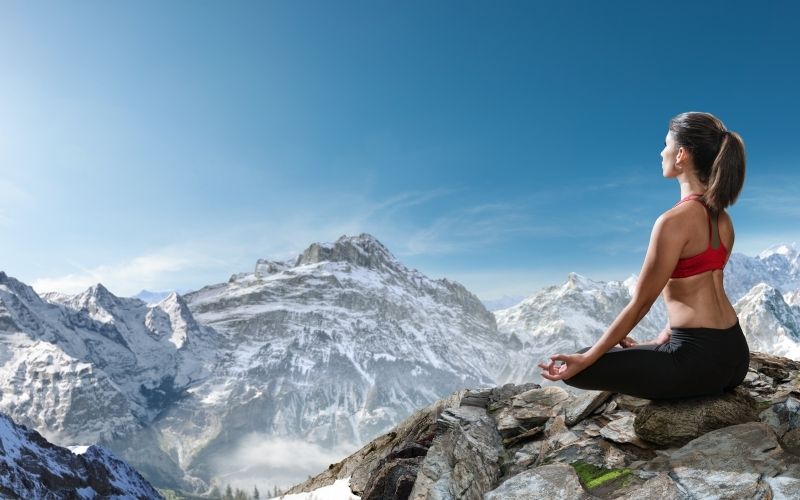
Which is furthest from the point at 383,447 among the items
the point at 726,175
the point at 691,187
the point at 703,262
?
the point at 726,175

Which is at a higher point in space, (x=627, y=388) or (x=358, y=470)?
(x=627, y=388)

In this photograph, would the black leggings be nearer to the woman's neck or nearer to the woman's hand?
the woman's hand

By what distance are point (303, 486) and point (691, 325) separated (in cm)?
1323

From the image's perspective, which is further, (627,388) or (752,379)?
(752,379)

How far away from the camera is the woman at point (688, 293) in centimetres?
585

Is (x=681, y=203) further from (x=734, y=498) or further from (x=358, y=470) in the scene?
(x=358, y=470)

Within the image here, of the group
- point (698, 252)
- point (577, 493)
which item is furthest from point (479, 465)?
point (698, 252)

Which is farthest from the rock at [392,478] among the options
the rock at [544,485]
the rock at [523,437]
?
the rock at [544,485]

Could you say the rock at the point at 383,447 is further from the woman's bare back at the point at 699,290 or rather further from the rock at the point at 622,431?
the woman's bare back at the point at 699,290

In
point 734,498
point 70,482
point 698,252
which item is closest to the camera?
point 734,498

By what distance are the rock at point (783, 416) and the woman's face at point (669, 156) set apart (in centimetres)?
368

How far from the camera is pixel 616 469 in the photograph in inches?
271

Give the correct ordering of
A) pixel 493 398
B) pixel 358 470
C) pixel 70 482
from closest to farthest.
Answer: pixel 493 398, pixel 358 470, pixel 70 482

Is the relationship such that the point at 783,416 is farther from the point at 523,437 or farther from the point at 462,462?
the point at 462,462
